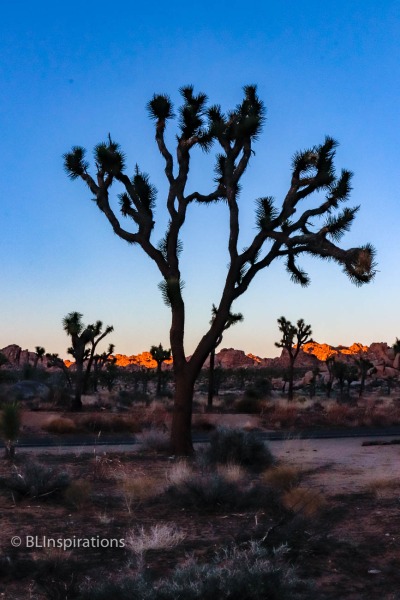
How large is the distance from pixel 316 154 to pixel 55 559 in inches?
480

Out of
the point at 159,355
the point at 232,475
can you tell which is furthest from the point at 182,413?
the point at 159,355

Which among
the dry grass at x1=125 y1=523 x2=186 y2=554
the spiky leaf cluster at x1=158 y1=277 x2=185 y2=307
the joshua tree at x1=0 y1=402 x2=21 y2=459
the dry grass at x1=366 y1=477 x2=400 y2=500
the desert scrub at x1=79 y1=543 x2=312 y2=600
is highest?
the spiky leaf cluster at x1=158 y1=277 x2=185 y2=307

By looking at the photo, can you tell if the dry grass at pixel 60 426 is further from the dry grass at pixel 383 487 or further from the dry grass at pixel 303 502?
the dry grass at pixel 303 502

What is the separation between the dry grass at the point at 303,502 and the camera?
8.89 m

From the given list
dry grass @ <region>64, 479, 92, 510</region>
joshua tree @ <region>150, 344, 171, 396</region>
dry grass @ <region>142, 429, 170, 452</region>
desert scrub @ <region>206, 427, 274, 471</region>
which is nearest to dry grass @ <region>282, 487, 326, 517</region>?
dry grass @ <region>64, 479, 92, 510</region>

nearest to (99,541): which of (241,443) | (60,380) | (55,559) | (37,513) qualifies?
(55,559)

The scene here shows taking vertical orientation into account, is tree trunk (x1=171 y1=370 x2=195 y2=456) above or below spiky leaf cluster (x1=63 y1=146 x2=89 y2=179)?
below

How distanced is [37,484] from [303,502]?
3755mm

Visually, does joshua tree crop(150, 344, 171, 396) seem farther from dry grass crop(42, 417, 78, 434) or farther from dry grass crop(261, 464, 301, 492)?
dry grass crop(261, 464, 301, 492)

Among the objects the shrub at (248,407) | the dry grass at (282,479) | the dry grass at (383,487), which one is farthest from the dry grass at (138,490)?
the shrub at (248,407)

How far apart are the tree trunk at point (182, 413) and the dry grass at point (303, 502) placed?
637cm

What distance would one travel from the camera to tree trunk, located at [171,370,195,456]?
16188 millimetres

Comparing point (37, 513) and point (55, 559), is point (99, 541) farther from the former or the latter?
point (37, 513)

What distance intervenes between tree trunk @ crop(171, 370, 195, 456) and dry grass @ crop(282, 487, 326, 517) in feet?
→ 20.9
